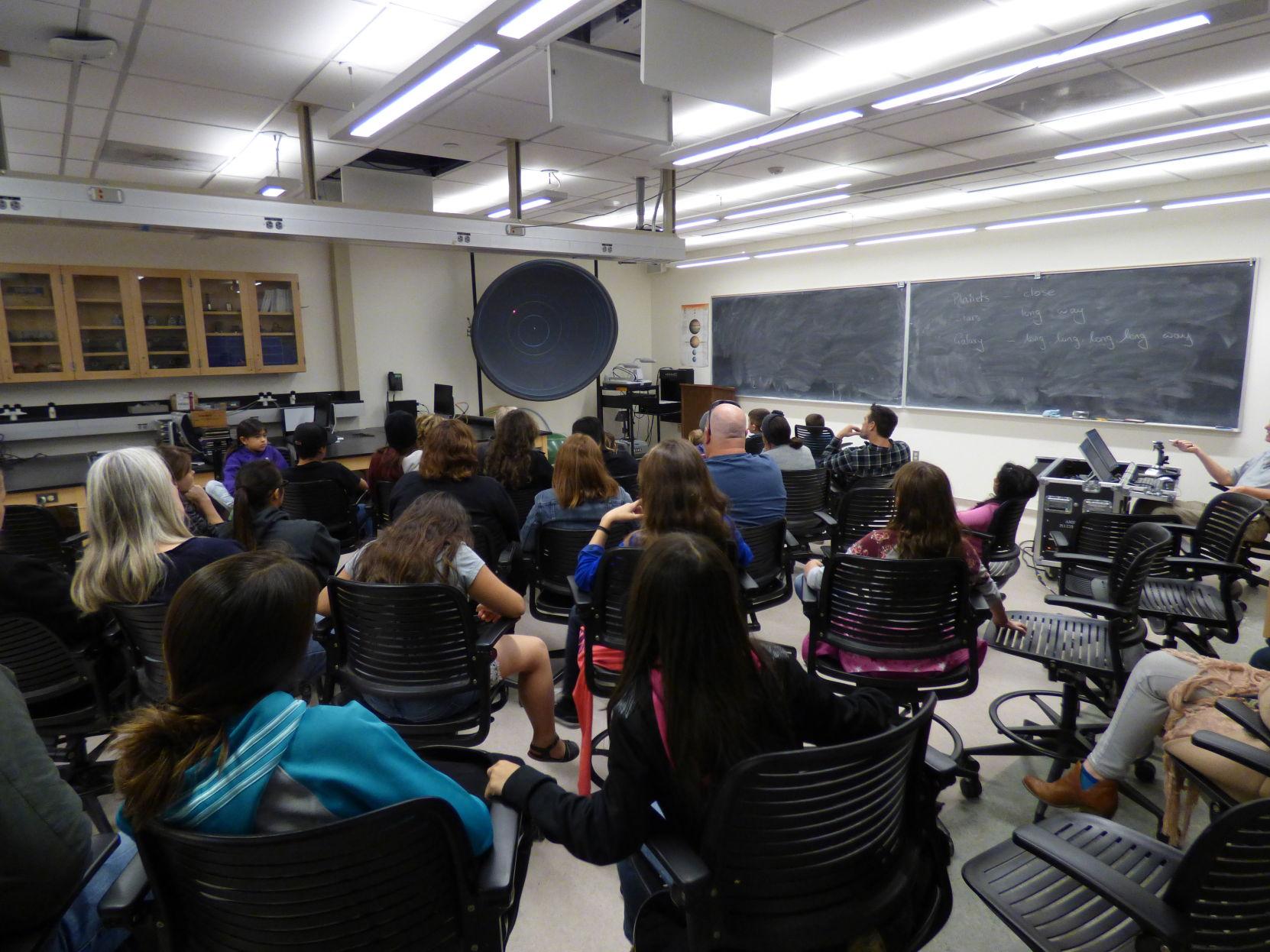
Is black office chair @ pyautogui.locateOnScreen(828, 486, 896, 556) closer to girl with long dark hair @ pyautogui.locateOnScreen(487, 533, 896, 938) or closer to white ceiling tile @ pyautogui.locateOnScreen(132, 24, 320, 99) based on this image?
girl with long dark hair @ pyautogui.locateOnScreen(487, 533, 896, 938)

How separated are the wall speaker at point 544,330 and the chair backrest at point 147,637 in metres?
3.99

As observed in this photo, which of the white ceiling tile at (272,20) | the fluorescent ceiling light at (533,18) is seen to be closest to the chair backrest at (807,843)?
the fluorescent ceiling light at (533,18)

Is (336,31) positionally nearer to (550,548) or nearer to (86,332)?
(550,548)

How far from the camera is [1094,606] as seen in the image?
2.22 meters

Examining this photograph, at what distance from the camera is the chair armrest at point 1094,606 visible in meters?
2.17

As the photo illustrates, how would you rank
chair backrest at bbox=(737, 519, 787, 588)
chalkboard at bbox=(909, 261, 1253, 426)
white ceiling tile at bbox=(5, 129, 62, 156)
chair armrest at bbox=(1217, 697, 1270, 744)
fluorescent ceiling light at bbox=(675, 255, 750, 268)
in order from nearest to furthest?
chair armrest at bbox=(1217, 697, 1270, 744) → chair backrest at bbox=(737, 519, 787, 588) → white ceiling tile at bbox=(5, 129, 62, 156) → chalkboard at bbox=(909, 261, 1253, 426) → fluorescent ceiling light at bbox=(675, 255, 750, 268)

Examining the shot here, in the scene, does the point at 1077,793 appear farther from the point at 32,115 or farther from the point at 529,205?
the point at 32,115

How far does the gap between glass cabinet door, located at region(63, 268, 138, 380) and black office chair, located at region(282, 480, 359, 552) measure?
114 inches

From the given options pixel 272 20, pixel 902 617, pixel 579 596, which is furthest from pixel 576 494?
pixel 272 20

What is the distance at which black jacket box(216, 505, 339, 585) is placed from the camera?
2.42m

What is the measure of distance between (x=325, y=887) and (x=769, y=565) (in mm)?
2092

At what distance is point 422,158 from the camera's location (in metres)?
5.04

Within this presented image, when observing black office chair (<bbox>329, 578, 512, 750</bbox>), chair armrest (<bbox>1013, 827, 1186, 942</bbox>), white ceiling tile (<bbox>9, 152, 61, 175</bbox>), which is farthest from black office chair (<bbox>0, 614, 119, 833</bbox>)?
white ceiling tile (<bbox>9, 152, 61, 175</bbox>)

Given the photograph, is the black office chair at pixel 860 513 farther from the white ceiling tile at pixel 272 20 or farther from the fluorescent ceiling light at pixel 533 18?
the white ceiling tile at pixel 272 20
